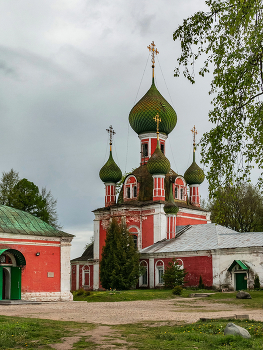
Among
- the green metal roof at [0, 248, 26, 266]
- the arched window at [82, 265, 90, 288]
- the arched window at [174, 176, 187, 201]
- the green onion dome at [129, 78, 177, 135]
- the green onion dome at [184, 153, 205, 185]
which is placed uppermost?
the green onion dome at [129, 78, 177, 135]

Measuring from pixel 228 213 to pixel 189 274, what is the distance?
40.9 feet

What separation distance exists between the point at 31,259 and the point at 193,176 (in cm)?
1860

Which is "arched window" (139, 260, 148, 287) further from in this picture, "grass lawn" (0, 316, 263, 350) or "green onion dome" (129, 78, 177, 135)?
"grass lawn" (0, 316, 263, 350)

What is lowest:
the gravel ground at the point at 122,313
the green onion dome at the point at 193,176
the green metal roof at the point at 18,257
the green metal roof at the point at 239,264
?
the gravel ground at the point at 122,313

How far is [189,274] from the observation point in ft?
97.3

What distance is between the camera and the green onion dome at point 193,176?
125 ft

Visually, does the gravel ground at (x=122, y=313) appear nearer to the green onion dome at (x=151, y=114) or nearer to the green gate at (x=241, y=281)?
the green gate at (x=241, y=281)

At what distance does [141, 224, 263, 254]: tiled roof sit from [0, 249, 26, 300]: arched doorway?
11.7 metres

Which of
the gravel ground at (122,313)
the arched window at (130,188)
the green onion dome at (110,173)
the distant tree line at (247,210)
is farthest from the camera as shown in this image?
the distant tree line at (247,210)

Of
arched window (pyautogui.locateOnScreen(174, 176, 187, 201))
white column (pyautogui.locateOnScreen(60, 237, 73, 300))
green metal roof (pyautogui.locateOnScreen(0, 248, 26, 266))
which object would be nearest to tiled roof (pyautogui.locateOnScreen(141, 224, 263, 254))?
arched window (pyautogui.locateOnScreen(174, 176, 187, 201))

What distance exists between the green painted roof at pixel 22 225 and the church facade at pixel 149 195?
1059cm

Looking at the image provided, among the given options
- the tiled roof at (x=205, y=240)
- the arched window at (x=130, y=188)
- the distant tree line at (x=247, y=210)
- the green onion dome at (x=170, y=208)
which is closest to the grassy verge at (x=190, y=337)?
the tiled roof at (x=205, y=240)

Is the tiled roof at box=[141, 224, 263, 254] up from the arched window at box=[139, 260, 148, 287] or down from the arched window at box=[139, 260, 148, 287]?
up

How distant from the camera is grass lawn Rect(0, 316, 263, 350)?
26.7ft
